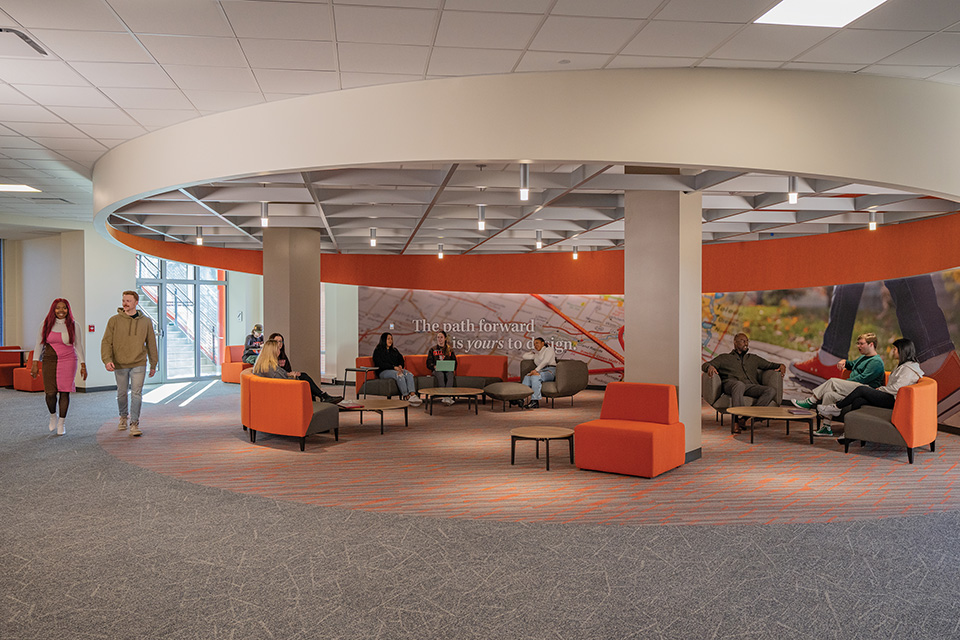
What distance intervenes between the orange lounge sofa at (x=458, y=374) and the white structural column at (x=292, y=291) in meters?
1.82

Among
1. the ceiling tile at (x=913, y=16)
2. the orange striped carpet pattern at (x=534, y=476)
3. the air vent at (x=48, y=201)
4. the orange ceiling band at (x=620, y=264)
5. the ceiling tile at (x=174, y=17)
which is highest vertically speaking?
the air vent at (x=48, y=201)

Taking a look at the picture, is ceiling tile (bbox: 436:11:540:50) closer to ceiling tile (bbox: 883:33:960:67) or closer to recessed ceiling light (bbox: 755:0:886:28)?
recessed ceiling light (bbox: 755:0:886:28)

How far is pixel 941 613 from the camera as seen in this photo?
3.80 metres

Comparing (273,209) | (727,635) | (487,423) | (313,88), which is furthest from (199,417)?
(727,635)

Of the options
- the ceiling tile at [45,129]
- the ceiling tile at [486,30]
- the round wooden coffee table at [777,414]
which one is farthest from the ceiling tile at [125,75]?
the round wooden coffee table at [777,414]

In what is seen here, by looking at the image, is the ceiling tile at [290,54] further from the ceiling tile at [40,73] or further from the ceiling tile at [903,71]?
the ceiling tile at [903,71]

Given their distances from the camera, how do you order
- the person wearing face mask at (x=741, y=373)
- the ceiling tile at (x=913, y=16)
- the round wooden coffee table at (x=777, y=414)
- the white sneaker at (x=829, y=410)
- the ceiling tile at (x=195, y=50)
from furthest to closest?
the person wearing face mask at (x=741, y=373) < the white sneaker at (x=829, y=410) < the round wooden coffee table at (x=777, y=414) < the ceiling tile at (x=195, y=50) < the ceiling tile at (x=913, y=16)

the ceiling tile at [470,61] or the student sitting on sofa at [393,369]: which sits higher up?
the ceiling tile at [470,61]

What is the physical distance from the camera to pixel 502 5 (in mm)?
4355

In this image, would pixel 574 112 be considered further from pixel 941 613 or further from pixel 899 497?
pixel 899 497

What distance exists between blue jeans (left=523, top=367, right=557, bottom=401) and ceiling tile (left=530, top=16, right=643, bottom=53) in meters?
8.38

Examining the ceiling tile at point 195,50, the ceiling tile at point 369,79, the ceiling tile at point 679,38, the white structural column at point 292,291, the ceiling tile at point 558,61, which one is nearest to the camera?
the ceiling tile at point 679,38

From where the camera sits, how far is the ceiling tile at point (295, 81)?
5.58 meters

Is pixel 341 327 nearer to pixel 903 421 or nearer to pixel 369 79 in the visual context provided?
pixel 369 79
